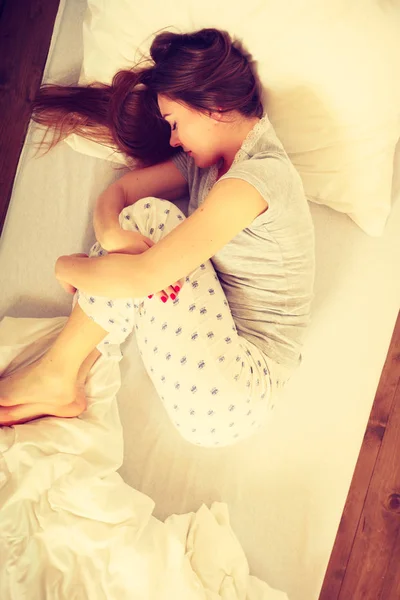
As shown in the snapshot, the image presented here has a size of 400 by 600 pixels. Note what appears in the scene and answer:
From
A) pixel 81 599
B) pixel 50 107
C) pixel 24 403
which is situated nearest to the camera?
pixel 81 599

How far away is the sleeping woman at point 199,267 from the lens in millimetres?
765

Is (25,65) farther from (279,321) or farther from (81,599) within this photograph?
(81,599)

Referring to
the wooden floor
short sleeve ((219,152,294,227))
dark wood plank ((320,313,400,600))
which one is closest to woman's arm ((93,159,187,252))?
short sleeve ((219,152,294,227))

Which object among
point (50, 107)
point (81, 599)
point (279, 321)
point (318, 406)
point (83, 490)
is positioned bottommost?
point (81, 599)

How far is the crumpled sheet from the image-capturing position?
0.84m

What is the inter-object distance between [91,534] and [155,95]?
83 centimetres

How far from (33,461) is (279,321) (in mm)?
525

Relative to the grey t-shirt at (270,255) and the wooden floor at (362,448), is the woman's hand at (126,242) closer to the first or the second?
the grey t-shirt at (270,255)

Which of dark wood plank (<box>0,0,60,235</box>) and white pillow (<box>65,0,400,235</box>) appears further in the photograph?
dark wood plank (<box>0,0,60,235</box>)

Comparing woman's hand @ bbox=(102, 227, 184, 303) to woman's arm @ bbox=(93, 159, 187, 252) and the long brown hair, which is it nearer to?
woman's arm @ bbox=(93, 159, 187, 252)

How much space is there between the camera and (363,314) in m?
1.12

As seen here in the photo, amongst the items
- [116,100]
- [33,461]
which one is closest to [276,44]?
[116,100]

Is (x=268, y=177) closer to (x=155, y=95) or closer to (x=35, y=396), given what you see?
(x=155, y=95)

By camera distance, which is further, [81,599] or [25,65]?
[25,65]
